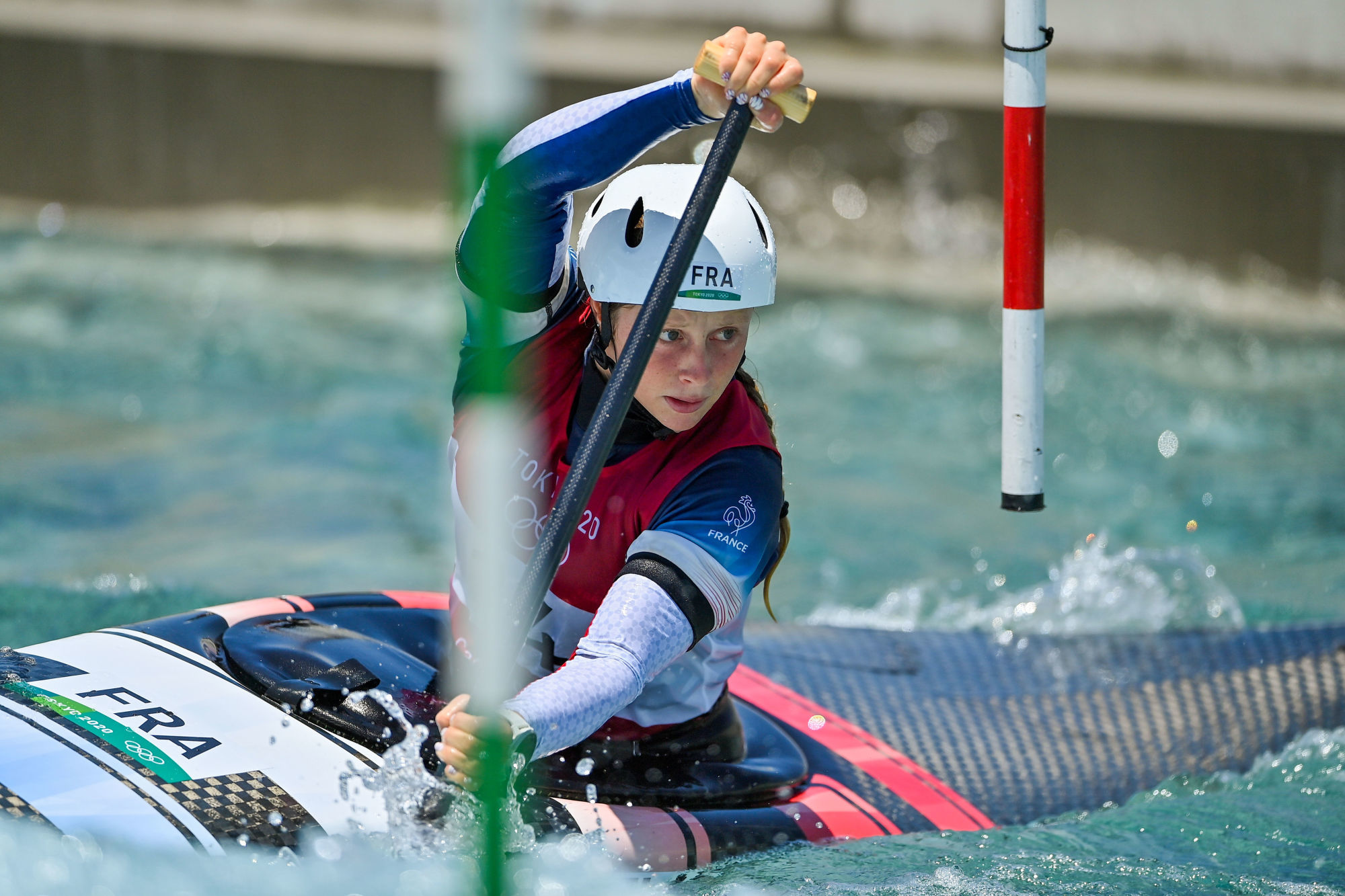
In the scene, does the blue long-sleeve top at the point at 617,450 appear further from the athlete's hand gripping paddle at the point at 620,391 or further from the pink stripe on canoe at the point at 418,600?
the pink stripe on canoe at the point at 418,600

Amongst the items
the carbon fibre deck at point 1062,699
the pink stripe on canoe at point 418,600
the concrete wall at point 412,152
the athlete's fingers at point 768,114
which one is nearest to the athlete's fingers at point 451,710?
the athlete's fingers at point 768,114

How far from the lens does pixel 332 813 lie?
5.62 ft

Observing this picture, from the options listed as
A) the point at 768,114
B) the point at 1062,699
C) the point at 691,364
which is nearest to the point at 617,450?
the point at 691,364

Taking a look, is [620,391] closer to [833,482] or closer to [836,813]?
[836,813]

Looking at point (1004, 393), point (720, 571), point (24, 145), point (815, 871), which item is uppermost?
point (24, 145)

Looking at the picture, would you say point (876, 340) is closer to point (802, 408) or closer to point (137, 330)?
point (802, 408)

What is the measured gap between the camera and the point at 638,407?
1.81m

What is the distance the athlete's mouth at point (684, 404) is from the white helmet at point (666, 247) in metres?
0.11

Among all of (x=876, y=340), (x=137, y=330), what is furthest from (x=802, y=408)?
(x=137, y=330)

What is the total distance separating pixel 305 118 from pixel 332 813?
5.85 m

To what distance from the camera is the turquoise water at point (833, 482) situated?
2.15 m

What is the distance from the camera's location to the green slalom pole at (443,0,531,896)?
102cm

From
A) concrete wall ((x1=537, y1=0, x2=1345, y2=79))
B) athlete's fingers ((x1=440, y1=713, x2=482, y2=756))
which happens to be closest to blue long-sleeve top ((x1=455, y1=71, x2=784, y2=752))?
athlete's fingers ((x1=440, y1=713, x2=482, y2=756))

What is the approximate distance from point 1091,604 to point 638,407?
2.04 metres
